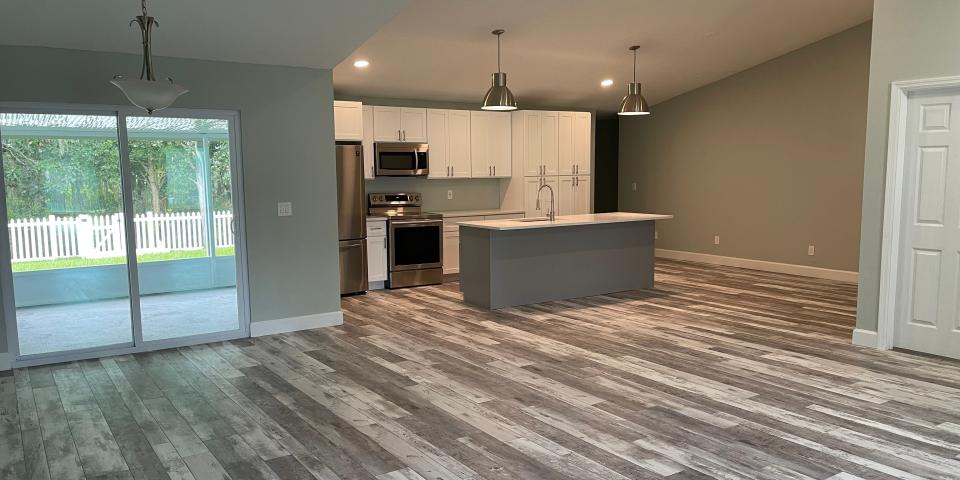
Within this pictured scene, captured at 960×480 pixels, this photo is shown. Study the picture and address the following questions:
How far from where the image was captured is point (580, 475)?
281cm

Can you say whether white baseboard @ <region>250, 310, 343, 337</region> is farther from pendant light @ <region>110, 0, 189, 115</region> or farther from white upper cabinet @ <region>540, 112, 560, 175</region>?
white upper cabinet @ <region>540, 112, 560, 175</region>

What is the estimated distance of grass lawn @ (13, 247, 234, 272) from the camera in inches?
183

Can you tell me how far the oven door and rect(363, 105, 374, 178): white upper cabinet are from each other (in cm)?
70

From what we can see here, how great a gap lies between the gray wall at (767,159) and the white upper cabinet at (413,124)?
4006mm

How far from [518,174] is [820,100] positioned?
3.89 metres

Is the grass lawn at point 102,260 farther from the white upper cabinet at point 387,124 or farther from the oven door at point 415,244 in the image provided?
the white upper cabinet at point 387,124

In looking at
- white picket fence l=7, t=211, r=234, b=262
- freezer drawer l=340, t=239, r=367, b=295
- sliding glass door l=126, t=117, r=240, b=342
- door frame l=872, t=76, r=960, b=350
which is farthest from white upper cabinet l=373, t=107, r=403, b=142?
door frame l=872, t=76, r=960, b=350

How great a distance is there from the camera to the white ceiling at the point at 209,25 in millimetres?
4031

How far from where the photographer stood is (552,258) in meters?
6.63

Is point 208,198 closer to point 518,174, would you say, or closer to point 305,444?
point 305,444

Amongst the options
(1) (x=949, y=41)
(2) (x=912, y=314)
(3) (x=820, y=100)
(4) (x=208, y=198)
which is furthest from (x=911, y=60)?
(4) (x=208, y=198)

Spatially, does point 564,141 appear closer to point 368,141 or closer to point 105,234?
point 368,141

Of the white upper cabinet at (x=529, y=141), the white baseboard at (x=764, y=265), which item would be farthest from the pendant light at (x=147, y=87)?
the white baseboard at (x=764, y=265)

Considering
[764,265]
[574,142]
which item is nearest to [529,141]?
[574,142]
